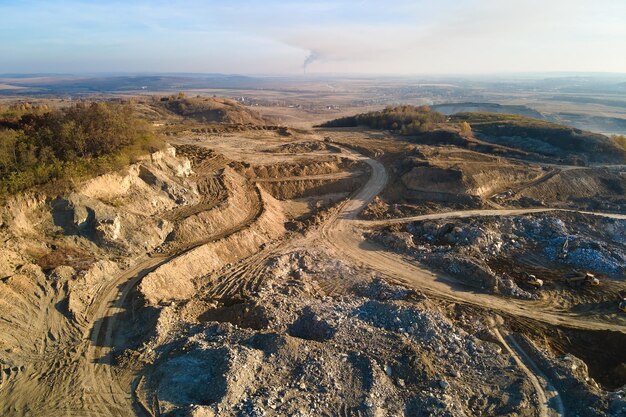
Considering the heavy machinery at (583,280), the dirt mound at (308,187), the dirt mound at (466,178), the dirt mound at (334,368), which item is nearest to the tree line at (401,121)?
the dirt mound at (466,178)

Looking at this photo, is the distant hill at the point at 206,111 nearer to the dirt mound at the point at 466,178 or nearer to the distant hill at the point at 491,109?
the dirt mound at the point at 466,178

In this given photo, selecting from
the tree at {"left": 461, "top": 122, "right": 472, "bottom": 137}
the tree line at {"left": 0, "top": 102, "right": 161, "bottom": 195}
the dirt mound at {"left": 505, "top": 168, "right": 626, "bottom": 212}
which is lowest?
the dirt mound at {"left": 505, "top": 168, "right": 626, "bottom": 212}

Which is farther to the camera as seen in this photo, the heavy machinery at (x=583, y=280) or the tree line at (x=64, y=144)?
the heavy machinery at (x=583, y=280)

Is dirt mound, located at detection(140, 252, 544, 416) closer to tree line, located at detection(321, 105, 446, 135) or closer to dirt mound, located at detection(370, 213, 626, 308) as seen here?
dirt mound, located at detection(370, 213, 626, 308)

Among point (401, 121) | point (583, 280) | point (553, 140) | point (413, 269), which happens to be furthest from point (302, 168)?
point (553, 140)

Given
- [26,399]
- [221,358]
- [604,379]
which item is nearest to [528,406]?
[604,379]

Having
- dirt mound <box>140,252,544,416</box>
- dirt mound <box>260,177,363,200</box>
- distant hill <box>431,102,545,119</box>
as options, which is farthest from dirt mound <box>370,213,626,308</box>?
distant hill <box>431,102,545,119</box>

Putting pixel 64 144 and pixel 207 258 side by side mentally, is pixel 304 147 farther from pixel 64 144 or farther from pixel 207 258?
pixel 64 144

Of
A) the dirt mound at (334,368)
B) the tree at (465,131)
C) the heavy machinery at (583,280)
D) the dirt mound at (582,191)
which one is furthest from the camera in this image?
the tree at (465,131)
